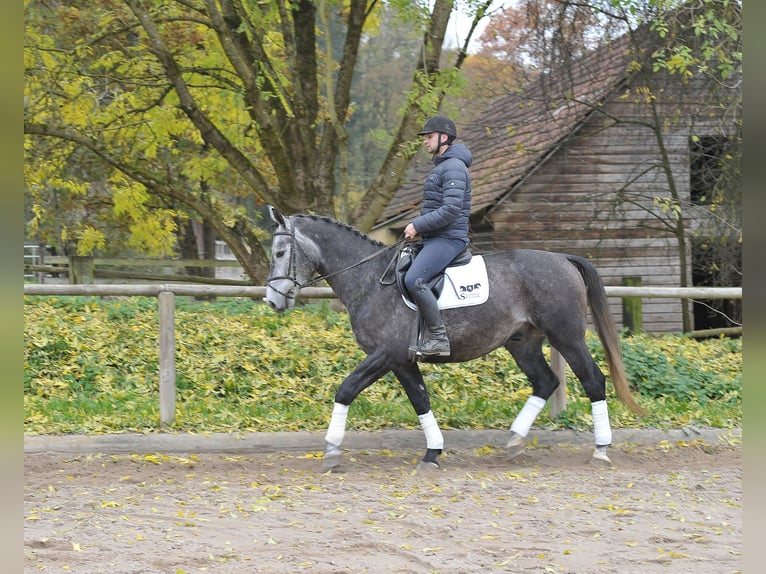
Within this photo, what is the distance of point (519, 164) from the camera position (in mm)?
15805

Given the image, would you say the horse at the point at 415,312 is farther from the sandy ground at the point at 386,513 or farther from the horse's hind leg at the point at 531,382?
the sandy ground at the point at 386,513

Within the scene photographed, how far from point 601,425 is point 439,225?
2.29 m

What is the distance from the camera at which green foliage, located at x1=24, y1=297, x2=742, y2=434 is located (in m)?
8.12

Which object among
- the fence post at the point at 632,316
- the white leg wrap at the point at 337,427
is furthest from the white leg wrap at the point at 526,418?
the fence post at the point at 632,316

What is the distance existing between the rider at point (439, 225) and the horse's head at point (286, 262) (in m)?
0.90

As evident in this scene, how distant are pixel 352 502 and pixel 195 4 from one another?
875 centimetres

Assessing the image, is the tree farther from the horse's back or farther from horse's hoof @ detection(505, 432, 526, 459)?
horse's hoof @ detection(505, 432, 526, 459)

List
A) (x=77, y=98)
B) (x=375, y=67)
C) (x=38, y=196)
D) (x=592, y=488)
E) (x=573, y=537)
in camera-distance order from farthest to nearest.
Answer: (x=375, y=67) < (x=38, y=196) < (x=77, y=98) < (x=592, y=488) < (x=573, y=537)

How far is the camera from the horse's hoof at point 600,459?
7109mm

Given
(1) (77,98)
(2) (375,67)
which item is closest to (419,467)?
(1) (77,98)

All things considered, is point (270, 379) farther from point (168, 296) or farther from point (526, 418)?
point (526, 418)

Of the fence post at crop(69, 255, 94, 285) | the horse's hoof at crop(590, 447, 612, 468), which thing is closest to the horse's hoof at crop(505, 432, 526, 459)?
the horse's hoof at crop(590, 447, 612, 468)

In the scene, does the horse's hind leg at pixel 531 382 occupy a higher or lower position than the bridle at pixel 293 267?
lower
